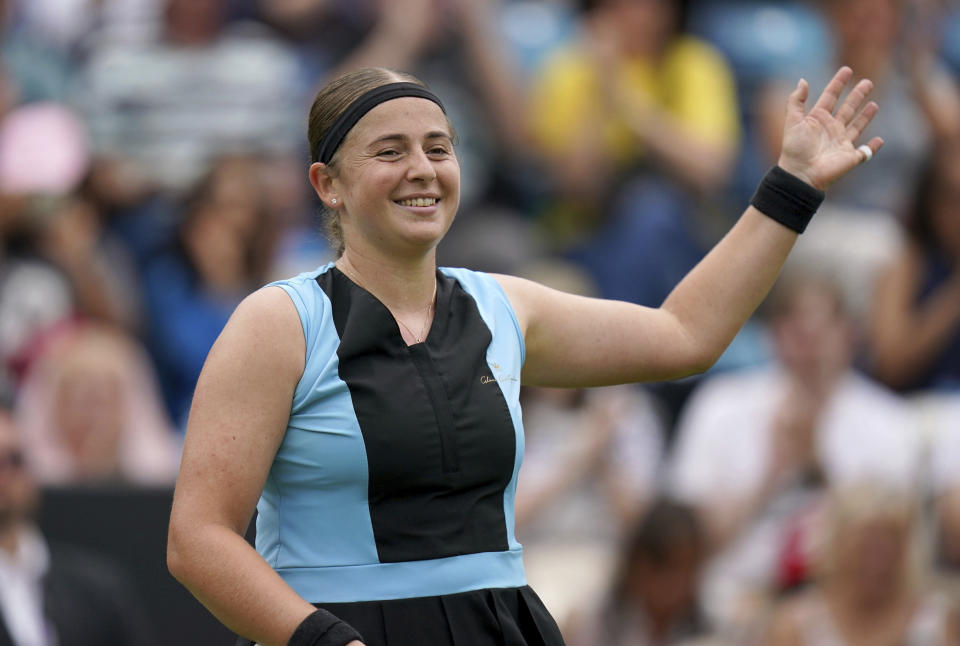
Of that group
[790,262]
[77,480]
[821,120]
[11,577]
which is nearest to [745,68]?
[790,262]

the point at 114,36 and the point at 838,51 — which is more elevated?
the point at 114,36

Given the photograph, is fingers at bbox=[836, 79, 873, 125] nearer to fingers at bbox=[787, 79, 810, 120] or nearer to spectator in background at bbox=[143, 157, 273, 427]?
fingers at bbox=[787, 79, 810, 120]

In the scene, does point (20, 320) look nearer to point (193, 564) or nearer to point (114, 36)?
point (114, 36)

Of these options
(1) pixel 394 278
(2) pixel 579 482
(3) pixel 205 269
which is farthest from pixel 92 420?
(1) pixel 394 278

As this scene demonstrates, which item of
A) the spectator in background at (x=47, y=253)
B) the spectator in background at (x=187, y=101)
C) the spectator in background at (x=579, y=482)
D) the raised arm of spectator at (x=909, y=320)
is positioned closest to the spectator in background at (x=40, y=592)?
the spectator in background at (x=47, y=253)

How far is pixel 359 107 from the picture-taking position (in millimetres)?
2615

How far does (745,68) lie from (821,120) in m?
5.25

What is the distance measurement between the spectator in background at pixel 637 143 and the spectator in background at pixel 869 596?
192 cm

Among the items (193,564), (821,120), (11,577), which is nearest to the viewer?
(193,564)

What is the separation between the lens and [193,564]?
2393 millimetres

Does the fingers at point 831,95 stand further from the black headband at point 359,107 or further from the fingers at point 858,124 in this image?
the black headband at point 359,107

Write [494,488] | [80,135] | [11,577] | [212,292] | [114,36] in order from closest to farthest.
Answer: [494,488]
[11,577]
[212,292]
[80,135]
[114,36]

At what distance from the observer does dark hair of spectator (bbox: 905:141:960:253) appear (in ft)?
20.9

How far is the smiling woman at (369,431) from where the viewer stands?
2422 mm
